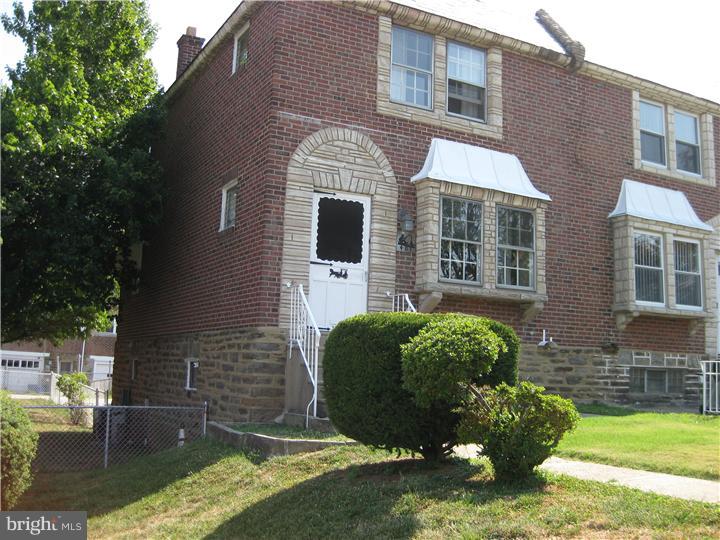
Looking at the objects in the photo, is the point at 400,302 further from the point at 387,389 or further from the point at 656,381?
the point at 656,381

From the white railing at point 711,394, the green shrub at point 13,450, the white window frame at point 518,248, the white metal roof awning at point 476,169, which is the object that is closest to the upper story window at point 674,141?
the white metal roof awning at point 476,169

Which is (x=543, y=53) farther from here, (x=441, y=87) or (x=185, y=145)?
(x=185, y=145)

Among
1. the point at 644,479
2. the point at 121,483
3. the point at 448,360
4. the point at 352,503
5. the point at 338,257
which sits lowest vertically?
the point at 121,483

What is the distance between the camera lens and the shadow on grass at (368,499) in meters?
5.88

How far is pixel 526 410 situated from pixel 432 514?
120cm

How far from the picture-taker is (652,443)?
798 centimetres

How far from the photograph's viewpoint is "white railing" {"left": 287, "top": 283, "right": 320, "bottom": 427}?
31.2ft

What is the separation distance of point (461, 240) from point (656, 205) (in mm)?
5033

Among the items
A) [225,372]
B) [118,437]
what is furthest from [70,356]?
[225,372]

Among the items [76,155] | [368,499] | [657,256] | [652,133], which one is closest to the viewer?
[368,499]

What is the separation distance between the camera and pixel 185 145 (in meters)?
15.3

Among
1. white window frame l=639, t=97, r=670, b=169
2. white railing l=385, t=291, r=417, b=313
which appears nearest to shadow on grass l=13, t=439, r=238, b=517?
white railing l=385, t=291, r=417, b=313

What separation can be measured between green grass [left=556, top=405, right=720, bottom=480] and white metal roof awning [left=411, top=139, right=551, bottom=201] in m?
4.18

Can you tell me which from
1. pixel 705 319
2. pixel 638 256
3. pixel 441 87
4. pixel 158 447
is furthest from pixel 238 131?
pixel 705 319
